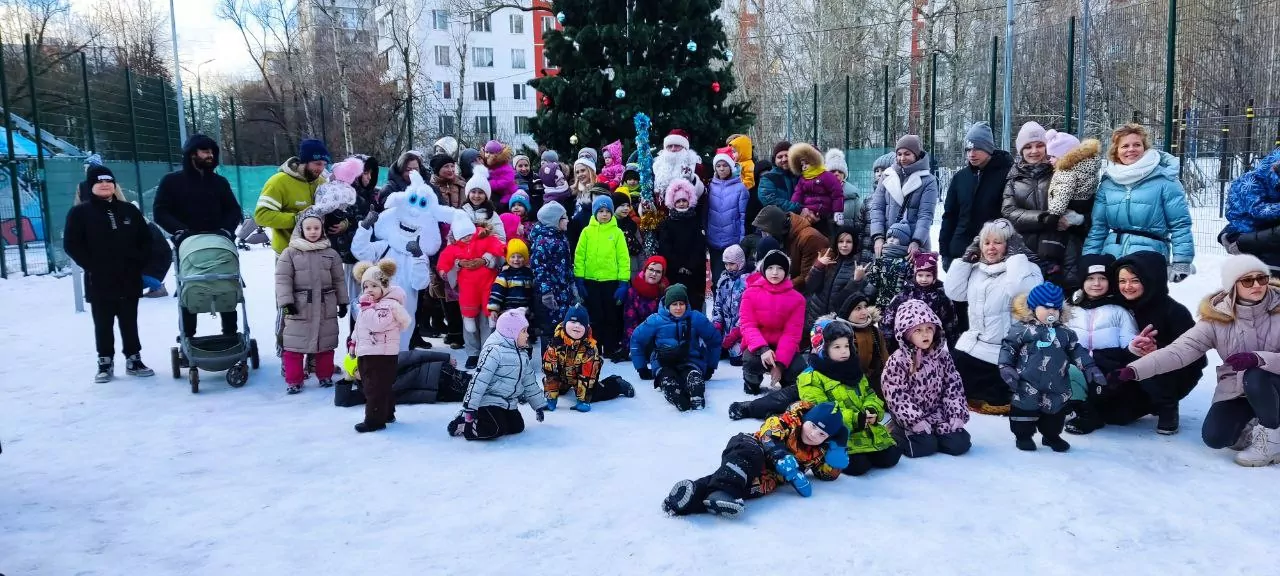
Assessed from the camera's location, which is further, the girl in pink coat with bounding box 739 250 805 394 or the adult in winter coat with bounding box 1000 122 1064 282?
the girl in pink coat with bounding box 739 250 805 394

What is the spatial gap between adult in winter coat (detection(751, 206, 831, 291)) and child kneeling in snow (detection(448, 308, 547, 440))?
107 inches

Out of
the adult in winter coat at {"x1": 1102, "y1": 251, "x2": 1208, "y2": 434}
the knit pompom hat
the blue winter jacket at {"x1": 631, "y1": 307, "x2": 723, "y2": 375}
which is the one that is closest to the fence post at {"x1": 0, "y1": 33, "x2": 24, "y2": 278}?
the knit pompom hat

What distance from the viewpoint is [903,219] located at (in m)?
7.19

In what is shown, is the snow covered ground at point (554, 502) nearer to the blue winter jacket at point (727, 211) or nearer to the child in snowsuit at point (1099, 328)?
the child in snowsuit at point (1099, 328)

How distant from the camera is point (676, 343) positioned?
663 cm

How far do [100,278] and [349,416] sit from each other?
8.35 feet

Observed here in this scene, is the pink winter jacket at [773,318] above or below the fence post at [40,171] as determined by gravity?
below

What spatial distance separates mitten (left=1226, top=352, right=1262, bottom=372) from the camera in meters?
4.79

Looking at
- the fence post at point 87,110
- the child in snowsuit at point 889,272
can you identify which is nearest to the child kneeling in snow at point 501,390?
the child in snowsuit at point 889,272

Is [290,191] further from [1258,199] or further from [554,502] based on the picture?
[1258,199]

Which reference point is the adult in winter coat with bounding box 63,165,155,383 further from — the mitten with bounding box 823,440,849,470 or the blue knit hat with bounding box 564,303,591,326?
the mitten with bounding box 823,440,849,470

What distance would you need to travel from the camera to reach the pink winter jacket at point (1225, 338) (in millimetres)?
4949

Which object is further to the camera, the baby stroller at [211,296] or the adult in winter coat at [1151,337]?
the baby stroller at [211,296]

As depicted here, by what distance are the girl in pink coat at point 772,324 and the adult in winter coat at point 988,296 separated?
114 centimetres
